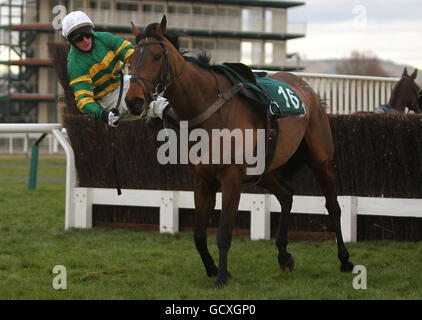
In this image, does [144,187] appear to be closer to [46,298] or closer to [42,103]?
[46,298]

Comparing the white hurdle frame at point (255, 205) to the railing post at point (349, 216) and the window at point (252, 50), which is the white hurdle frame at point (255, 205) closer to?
the railing post at point (349, 216)

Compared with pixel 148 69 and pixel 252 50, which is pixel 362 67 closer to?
pixel 252 50

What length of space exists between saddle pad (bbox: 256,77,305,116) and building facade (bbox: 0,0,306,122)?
38145 mm

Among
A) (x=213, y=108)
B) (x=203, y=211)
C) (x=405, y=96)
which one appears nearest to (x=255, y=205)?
(x=203, y=211)

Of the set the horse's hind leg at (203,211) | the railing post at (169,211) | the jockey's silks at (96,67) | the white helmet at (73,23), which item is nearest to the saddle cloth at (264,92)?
the horse's hind leg at (203,211)

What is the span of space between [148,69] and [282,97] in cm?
165

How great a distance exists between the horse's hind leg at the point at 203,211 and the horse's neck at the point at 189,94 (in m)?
0.55

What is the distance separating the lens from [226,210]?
5.01 meters

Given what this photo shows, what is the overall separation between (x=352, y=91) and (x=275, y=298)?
617 centimetres

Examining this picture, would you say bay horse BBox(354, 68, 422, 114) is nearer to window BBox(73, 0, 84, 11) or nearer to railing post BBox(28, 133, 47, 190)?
railing post BBox(28, 133, 47, 190)

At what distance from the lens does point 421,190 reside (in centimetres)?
712

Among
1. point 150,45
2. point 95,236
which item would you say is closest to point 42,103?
point 95,236

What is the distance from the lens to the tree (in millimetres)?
57781

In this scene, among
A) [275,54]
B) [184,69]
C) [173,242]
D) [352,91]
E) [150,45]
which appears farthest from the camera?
[275,54]
